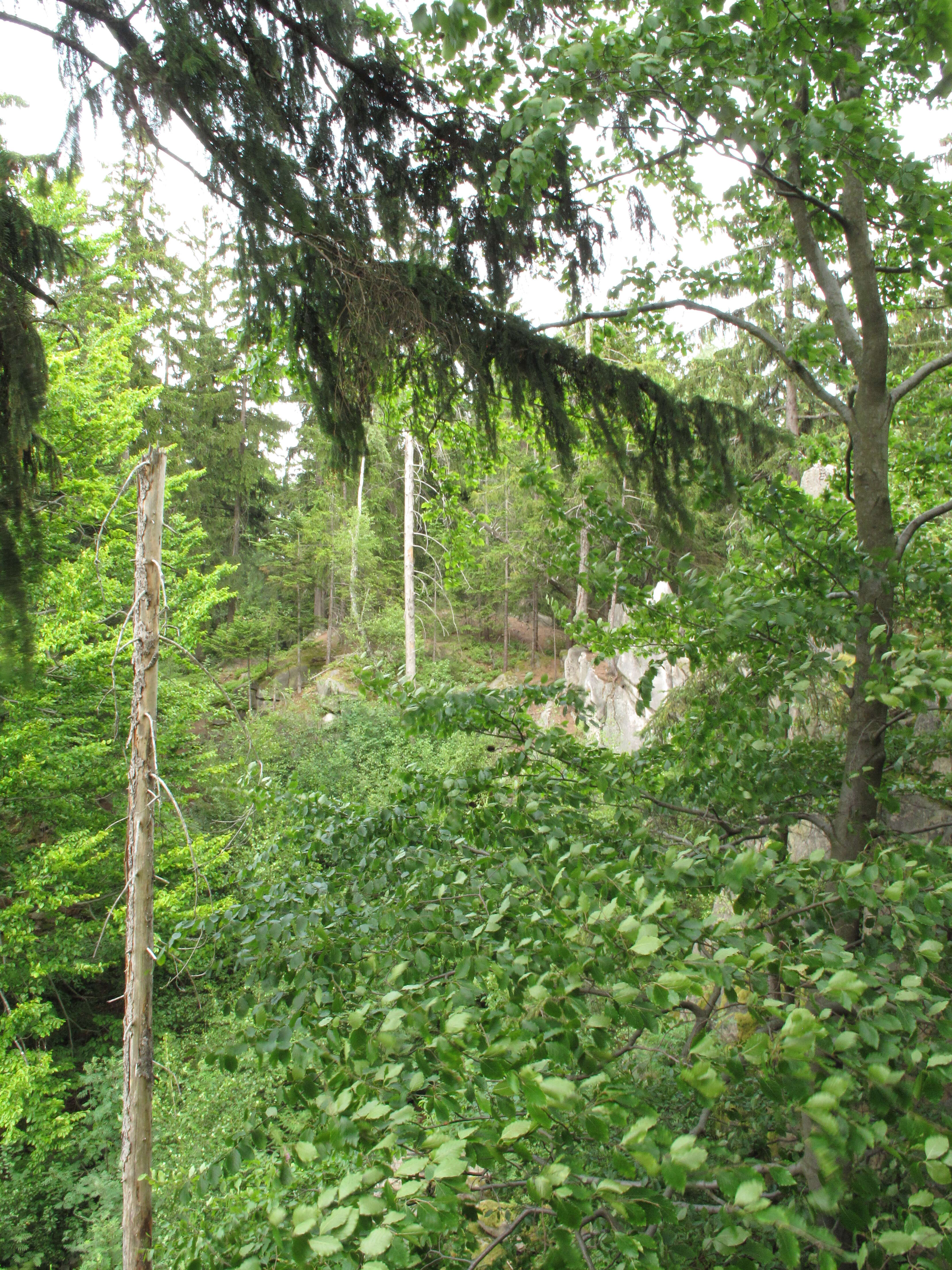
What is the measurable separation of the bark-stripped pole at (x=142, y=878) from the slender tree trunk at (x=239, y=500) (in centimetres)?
1412

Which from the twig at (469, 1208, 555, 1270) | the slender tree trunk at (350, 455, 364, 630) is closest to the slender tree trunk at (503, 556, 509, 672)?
the slender tree trunk at (350, 455, 364, 630)

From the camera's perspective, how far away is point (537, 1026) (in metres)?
1.18

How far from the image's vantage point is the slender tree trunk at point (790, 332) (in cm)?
1027

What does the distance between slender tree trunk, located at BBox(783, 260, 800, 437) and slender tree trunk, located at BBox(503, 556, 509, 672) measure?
37.6ft

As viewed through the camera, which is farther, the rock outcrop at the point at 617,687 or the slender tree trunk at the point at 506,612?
the slender tree trunk at the point at 506,612

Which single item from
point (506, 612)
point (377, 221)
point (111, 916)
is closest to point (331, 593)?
point (506, 612)

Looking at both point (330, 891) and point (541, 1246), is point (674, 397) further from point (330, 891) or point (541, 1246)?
point (541, 1246)

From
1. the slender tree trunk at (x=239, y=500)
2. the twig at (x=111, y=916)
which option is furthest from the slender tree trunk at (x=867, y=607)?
the slender tree trunk at (x=239, y=500)

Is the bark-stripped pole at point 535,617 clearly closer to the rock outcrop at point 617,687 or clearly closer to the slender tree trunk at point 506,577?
the slender tree trunk at point 506,577

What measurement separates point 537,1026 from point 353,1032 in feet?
1.01

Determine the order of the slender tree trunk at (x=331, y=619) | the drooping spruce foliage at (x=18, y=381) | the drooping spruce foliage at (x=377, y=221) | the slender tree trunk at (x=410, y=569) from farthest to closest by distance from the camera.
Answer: the slender tree trunk at (x=331, y=619)
the slender tree trunk at (x=410, y=569)
the drooping spruce foliage at (x=377, y=221)
the drooping spruce foliage at (x=18, y=381)

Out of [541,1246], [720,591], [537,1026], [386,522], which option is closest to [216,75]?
[720,591]

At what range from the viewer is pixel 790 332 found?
10.7m

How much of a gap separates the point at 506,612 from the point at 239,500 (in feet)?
27.5
